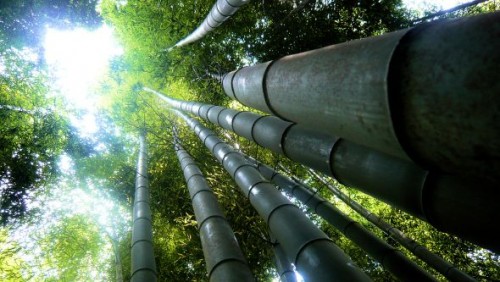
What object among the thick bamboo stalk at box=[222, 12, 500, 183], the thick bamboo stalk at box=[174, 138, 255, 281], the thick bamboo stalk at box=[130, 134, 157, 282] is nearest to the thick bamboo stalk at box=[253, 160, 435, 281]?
the thick bamboo stalk at box=[174, 138, 255, 281]

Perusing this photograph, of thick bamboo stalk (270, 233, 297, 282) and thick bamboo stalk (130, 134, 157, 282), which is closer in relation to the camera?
thick bamboo stalk (130, 134, 157, 282)

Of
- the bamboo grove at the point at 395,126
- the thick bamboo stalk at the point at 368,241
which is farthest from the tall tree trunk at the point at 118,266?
the bamboo grove at the point at 395,126

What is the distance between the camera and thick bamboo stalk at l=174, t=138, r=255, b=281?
2.52 meters

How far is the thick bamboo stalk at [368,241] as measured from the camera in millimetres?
3941

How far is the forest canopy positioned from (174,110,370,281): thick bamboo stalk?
399 centimetres

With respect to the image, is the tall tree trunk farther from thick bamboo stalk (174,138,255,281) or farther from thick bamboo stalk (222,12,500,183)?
thick bamboo stalk (222,12,500,183)

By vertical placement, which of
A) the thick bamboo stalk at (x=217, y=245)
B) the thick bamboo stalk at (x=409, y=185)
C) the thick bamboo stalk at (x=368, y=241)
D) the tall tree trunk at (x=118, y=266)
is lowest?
the tall tree trunk at (x=118, y=266)

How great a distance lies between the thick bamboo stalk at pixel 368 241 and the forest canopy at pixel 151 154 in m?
1.79

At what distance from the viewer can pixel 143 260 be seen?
156 inches

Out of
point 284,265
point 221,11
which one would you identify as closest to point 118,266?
point 284,265

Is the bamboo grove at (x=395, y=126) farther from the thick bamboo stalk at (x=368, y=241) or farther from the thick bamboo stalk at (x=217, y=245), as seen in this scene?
the thick bamboo stalk at (x=368, y=241)

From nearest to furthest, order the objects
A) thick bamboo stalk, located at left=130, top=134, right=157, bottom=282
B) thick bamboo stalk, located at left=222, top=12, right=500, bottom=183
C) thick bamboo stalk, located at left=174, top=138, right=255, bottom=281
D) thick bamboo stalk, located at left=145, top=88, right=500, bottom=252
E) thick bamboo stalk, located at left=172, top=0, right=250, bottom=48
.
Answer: thick bamboo stalk, located at left=222, top=12, right=500, bottom=183 → thick bamboo stalk, located at left=145, top=88, right=500, bottom=252 → thick bamboo stalk, located at left=174, top=138, right=255, bottom=281 → thick bamboo stalk, located at left=130, top=134, right=157, bottom=282 → thick bamboo stalk, located at left=172, top=0, right=250, bottom=48

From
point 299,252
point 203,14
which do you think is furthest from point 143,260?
point 203,14

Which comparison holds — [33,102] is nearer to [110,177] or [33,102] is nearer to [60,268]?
[110,177]
